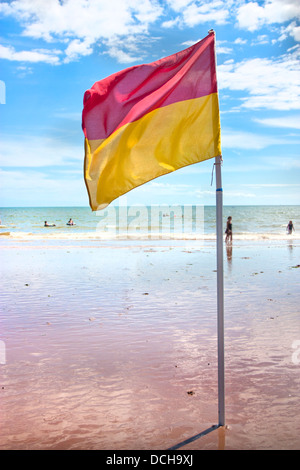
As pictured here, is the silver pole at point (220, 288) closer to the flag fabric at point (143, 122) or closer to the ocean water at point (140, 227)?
the flag fabric at point (143, 122)

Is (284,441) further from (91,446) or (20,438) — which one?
(20,438)

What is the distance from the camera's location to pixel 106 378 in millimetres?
6789

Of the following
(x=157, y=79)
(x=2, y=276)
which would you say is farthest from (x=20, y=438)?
(x=2, y=276)

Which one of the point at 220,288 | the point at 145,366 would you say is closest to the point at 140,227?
the point at 145,366

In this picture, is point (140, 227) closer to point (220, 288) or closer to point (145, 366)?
point (145, 366)

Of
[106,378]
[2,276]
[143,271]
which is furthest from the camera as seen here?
[143,271]

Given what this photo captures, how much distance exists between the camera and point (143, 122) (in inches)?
218

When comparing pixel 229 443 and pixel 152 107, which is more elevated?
pixel 152 107

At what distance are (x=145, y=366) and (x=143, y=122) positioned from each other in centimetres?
377

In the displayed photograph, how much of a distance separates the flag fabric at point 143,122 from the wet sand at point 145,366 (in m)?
2.57

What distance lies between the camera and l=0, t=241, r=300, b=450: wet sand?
17.1 ft

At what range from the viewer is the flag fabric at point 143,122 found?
5.38 m

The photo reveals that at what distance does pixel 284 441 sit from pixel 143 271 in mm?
13185

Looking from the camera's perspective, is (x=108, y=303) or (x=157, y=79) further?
(x=108, y=303)
